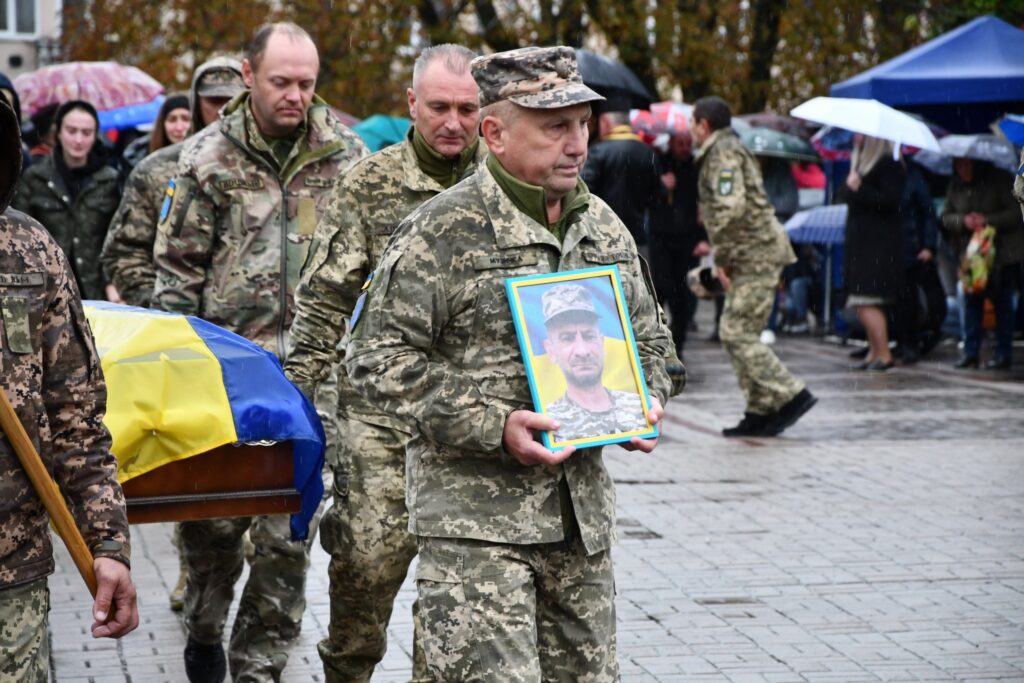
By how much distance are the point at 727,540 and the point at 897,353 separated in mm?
9607

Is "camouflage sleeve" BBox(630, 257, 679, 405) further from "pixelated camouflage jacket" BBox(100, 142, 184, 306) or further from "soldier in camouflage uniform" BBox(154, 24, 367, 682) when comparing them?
"pixelated camouflage jacket" BBox(100, 142, 184, 306)

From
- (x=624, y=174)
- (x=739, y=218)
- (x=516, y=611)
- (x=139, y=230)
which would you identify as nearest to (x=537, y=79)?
(x=516, y=611)

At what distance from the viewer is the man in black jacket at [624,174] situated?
520 inches

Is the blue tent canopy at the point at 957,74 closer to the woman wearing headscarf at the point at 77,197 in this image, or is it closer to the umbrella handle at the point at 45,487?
the woman wearing headscarf at the point at 77,197

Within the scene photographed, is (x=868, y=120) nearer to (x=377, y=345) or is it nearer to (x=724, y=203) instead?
(x=724, y=203)

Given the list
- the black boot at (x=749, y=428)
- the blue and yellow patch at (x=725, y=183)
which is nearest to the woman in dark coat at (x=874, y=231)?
the blue and yellow patch at (x=725, y=183)

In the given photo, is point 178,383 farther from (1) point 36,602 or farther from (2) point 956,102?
(2) point 956,102

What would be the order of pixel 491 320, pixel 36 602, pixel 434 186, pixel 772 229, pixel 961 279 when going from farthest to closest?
pixel 961 279 < pixel 772 229 < pixel 434 186 < pixel 491 320 < pixel 36 602

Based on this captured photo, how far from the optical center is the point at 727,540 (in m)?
8.62

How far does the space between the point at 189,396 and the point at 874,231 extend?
38.1 ft

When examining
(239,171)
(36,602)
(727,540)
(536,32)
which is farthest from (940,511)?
(536,32)

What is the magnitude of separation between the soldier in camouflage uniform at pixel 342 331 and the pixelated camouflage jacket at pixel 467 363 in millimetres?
1246

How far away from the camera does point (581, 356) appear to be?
3.95 meters

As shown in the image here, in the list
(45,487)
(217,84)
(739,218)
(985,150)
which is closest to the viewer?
(45,487)
